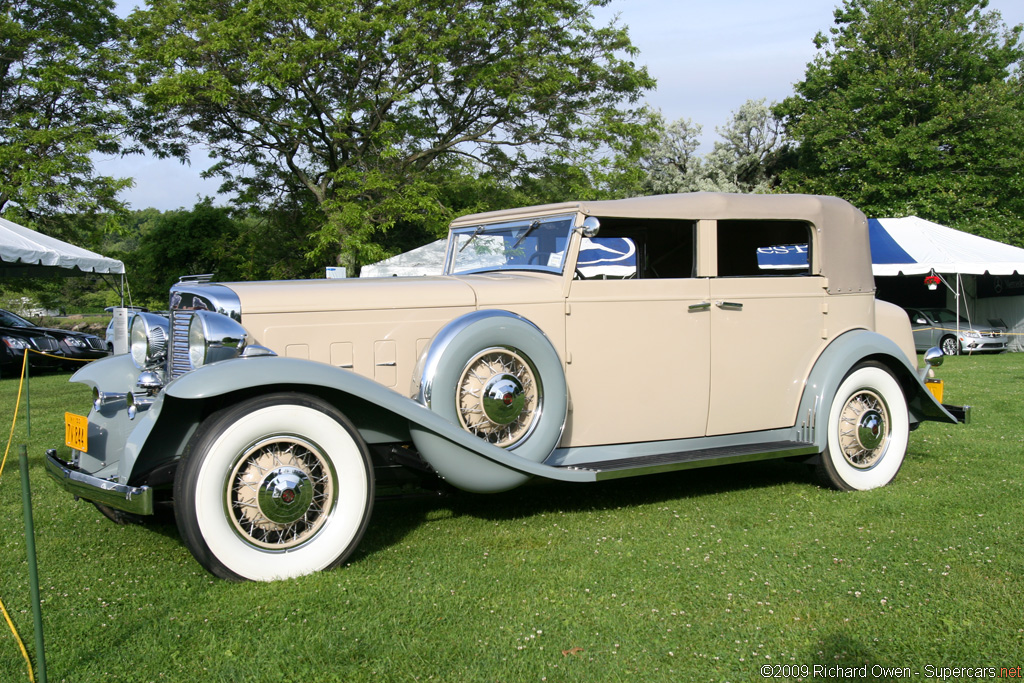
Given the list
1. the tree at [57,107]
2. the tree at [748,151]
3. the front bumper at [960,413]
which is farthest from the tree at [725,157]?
the front bumper at [960,413]

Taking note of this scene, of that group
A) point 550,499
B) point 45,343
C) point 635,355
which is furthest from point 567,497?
point 45,343

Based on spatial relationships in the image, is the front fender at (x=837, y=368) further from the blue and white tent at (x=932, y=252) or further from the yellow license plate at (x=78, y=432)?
the blue and white tent at (x=932, y=252)

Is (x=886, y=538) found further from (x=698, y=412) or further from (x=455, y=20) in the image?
(x=455, y=20)

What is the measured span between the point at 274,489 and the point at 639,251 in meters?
3.03

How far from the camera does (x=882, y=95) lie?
28.7 metres

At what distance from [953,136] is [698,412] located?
89.5 ft

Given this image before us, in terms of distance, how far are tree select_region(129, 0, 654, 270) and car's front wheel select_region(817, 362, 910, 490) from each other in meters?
12.2

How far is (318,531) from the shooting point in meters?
3.88

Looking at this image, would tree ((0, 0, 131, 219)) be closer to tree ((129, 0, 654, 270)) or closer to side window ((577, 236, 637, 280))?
tree ((129, 0, 654, 270))

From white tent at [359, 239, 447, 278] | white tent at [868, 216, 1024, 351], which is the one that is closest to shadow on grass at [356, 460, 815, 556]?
white tent at [359, 239, 447, 278]

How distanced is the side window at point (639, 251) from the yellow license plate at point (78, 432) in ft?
9.59

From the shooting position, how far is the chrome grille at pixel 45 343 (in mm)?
16344

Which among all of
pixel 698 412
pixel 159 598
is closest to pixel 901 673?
pixel 698 412

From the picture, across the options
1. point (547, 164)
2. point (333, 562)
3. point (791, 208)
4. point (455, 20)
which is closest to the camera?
point (333, 562)
